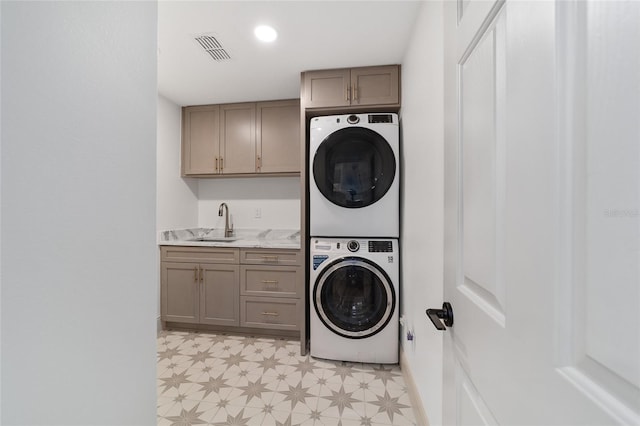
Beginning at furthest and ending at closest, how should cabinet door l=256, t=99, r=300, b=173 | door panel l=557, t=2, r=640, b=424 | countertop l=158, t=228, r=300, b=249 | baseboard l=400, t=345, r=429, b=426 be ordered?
cabinet door l=256, t=99, r=300, b=173
countertop l=158, t=228, r=300, b=249
baseboard l=400, t=345, r=429, b=426
door panel l=557, t=2, r=640, b=424

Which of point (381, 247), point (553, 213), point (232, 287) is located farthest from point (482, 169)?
point (232, 287)

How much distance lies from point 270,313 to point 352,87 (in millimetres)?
2127

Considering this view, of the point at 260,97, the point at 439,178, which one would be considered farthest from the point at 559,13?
the point at 260,97

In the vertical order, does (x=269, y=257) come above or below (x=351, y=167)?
below

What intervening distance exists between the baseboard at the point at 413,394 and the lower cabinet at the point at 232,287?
0.93 metres

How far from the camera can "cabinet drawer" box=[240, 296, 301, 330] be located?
239 cm

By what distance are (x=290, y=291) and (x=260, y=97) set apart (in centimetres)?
199

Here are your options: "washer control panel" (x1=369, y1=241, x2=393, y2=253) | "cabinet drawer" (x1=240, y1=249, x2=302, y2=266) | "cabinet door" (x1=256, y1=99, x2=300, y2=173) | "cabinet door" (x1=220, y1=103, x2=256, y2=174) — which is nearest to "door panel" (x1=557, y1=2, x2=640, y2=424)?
"washer control panel" (x1=369, y1=241, x2=393, y2=253)

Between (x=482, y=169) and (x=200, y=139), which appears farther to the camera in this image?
(x=200, y=139)

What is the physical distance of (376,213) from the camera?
2.09m

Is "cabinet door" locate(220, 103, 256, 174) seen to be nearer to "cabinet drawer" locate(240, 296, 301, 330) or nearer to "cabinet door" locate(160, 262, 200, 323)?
"cabinet door" locate(160, 262, 200, 323)

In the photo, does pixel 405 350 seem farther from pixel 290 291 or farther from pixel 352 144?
pixel 352 144

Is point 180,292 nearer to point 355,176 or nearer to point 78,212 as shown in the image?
point 355,176

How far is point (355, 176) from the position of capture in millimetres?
2117
